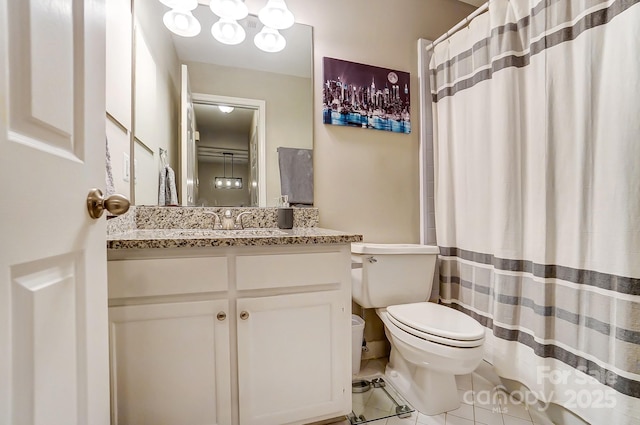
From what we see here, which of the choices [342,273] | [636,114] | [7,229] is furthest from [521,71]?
[7,229]

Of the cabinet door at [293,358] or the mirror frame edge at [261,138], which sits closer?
the cabinet door at [293,358]

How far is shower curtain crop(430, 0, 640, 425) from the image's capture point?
99cm

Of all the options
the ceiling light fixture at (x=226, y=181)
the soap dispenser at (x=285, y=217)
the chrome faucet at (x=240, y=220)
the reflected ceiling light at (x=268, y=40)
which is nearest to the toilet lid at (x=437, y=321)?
the soap dispenser at (x=285, y=217)

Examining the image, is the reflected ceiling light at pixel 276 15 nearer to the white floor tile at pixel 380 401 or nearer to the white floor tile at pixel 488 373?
the white floor tile at pixel 380 401

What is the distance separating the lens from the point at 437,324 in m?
1.33

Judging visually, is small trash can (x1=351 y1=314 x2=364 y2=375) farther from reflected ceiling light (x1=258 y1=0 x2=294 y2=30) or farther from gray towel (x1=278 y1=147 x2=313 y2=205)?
reflected ceiling light (x1=258 y1=0 x2=294 y2=30)

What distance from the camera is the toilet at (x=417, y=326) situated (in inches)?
47.4

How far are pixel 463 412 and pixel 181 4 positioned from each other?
240 cm

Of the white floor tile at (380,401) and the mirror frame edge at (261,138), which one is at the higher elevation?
the mirror frame edge at (261,138)

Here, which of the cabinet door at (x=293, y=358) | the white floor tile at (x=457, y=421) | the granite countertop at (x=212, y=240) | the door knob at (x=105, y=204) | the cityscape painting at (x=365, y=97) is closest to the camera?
the door knob at (x=105, y=204)

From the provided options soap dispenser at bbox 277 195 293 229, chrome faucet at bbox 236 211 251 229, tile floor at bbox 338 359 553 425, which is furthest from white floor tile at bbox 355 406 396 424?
chrome faucet at bbox 236 211 251 229

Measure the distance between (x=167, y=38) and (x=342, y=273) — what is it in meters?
1.49

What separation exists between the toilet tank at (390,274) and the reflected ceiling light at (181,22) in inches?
56.6

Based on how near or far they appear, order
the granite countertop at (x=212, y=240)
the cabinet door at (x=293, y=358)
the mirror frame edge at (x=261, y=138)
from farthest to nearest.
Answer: the mirror frame edge at (x=261, y=138) → the cabinet door at (x=293, y=358) → the granite countertop at (x=212, y=240)
